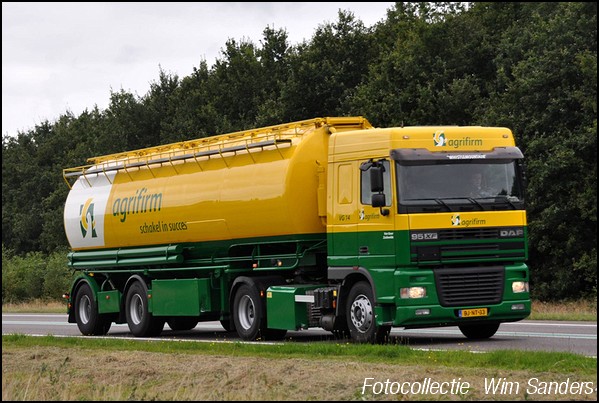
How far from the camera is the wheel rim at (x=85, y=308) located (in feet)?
92.6

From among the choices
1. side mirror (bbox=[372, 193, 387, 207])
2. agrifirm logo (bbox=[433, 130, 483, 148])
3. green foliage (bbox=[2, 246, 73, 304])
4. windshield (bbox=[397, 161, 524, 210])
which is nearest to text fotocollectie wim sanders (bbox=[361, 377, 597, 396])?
side mirror (bbox=[372, 193, 387, 207])

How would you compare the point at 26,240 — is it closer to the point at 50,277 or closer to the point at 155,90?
the point at 155,90

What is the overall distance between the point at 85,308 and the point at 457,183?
39.0 feet

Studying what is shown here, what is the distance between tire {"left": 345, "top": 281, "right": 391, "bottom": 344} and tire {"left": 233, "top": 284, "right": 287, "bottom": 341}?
2299 millimetres

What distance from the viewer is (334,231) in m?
20.8

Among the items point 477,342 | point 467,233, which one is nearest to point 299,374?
point 467,233

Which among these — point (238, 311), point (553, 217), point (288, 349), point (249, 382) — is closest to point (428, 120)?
point (553, 217)

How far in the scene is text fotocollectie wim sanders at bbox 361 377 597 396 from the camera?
12.2m

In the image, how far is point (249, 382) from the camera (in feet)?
43.9

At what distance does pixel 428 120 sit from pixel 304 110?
30.7 ft

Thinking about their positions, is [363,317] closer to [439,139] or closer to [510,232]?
[510,232]

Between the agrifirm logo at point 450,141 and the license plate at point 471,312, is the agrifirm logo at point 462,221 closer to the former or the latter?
the agrifirm logo at point 450,141

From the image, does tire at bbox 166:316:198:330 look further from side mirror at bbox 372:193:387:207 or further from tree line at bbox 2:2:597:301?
tree line at bbox 2:2:597:301

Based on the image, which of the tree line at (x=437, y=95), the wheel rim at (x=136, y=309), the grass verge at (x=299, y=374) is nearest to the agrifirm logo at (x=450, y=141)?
the grass verge at (x=299, y=374)
